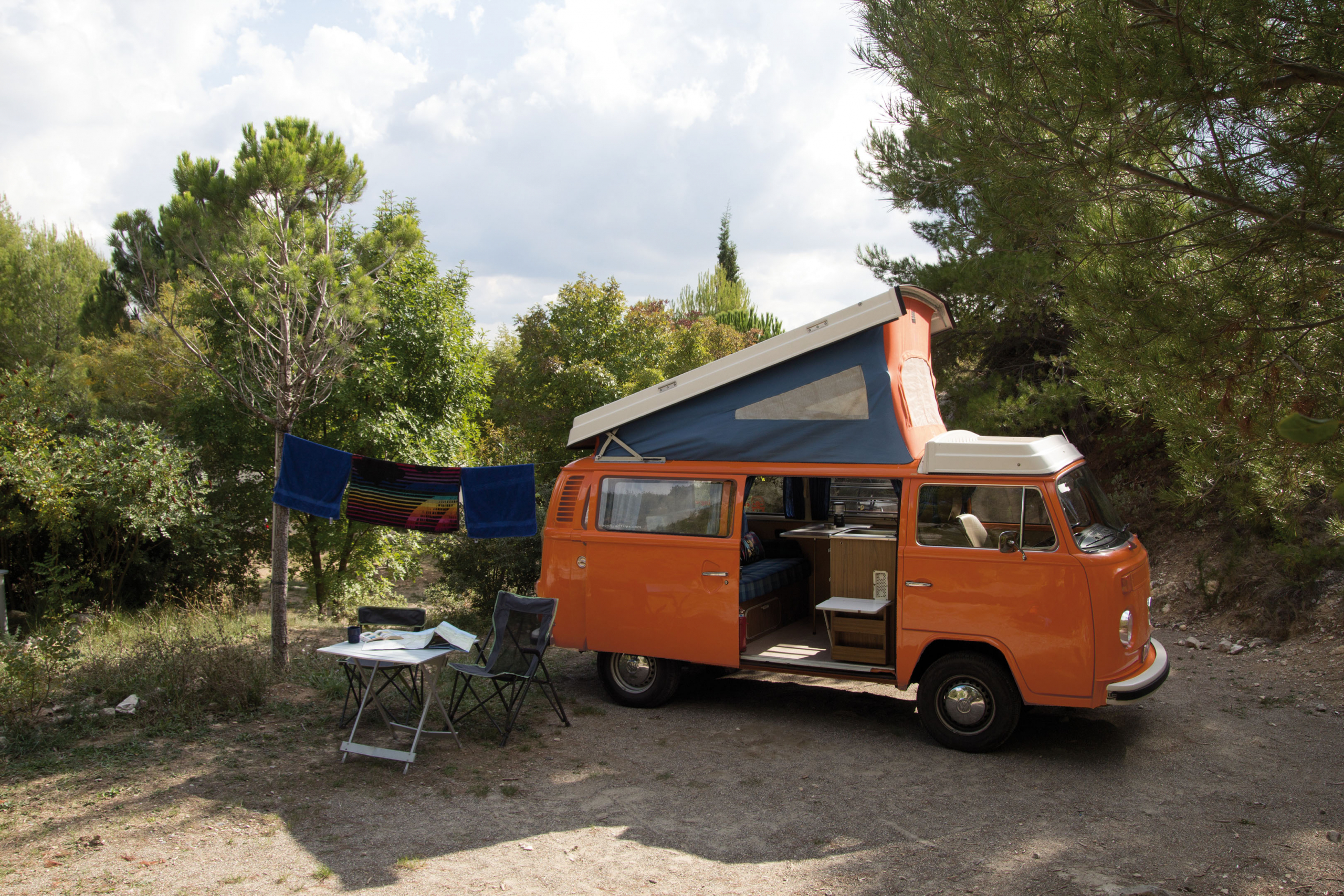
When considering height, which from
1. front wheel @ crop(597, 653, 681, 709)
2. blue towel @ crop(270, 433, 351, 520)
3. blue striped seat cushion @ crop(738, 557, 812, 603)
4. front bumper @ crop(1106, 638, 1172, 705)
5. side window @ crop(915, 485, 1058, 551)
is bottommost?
front wheel @ crop(597, 653, 681, 709)

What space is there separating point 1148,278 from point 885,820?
4053 mm

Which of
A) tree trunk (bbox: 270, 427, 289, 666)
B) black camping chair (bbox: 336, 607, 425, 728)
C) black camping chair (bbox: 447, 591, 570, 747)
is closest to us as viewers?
black camping chair (bbox: 447, 591, 570, 747)

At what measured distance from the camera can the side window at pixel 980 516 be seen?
5.98 metres

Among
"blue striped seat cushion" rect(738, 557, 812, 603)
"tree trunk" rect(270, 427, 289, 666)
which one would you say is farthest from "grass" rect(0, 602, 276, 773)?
"blue striped seat cushion" rect(738, 557, 812, 603)

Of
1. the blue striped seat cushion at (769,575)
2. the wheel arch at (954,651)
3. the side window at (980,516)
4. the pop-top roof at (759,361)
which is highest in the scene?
the pop-top roof at (759,361)

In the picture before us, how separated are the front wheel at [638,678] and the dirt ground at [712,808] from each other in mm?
229

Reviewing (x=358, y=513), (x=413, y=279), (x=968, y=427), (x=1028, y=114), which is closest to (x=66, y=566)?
(x=358, y=513)

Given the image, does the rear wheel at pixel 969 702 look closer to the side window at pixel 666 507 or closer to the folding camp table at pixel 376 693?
the side window at pixel 666 507

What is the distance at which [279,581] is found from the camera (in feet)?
26.5

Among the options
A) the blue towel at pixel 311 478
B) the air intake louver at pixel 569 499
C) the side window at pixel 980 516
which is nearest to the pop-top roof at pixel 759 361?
the air intake louver at pixel 569 499

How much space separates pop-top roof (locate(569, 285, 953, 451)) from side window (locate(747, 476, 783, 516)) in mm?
1871

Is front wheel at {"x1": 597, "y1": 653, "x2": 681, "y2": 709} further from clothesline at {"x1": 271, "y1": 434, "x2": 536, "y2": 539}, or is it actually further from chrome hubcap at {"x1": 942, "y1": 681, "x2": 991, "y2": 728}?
chrome hubcap at {"x1": 942, "y1": 681, "x2": 991, "y2": 728}

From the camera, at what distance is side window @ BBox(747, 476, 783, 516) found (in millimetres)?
8922

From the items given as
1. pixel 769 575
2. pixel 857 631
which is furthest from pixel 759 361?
pixel 857 631
